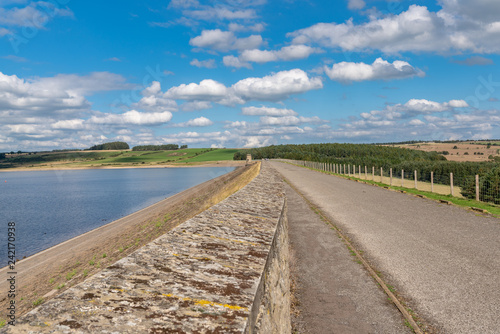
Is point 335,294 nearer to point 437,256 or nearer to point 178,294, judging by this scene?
point 437,256

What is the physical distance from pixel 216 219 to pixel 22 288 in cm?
1278

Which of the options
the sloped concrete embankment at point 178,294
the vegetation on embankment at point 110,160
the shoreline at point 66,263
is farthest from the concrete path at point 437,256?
the vegetation on embankment at point 110,160

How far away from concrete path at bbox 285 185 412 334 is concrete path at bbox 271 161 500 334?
54cm

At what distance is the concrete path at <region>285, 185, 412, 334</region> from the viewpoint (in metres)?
4.96

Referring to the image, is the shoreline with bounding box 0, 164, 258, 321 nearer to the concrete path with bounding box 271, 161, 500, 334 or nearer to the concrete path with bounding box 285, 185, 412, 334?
the concrete path with bounding box 285, 185, 412, 334

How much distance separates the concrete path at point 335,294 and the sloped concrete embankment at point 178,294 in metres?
2.32

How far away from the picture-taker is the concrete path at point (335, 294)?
16.3 ft

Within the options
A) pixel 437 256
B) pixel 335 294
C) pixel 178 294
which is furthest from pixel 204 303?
pixel 437 256

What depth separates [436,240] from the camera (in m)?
10.0

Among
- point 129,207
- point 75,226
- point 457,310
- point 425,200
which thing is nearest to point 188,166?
point 129,207

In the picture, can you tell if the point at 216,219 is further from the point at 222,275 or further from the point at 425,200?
the point at 425,200

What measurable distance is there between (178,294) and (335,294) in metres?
4.98

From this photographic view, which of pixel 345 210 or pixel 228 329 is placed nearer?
pixel 228 329

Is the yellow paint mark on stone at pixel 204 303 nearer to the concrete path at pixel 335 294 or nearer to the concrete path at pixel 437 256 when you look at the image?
the concrete path at pixel 335 294
